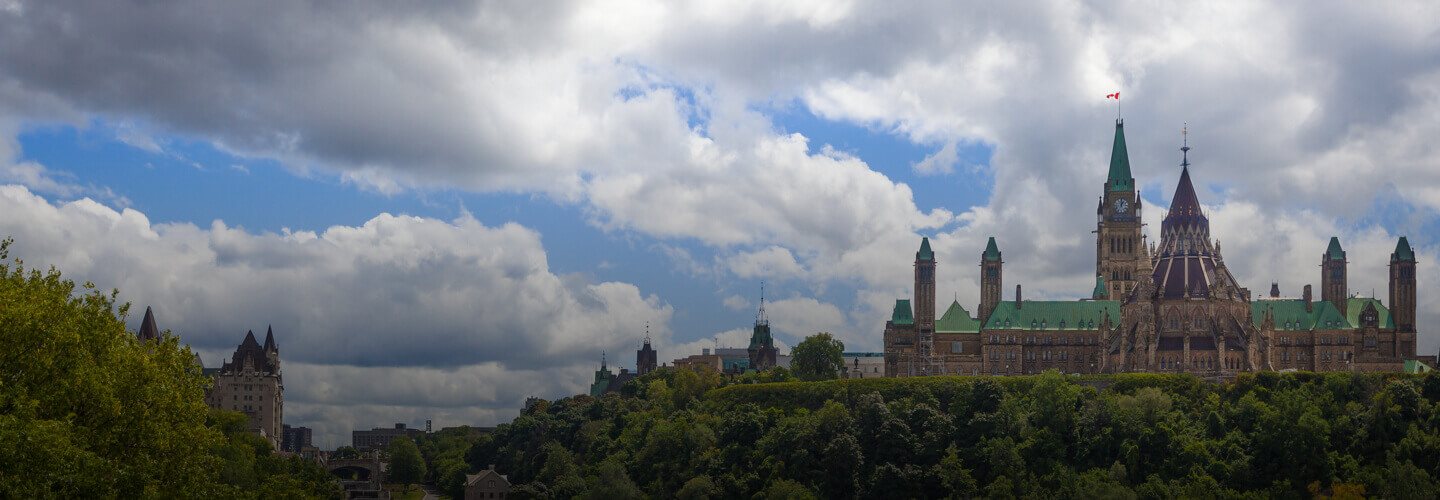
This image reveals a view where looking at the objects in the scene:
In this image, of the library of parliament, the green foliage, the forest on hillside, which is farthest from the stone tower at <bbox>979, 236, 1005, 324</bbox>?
the green foliage

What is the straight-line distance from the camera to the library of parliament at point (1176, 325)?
169750 mm

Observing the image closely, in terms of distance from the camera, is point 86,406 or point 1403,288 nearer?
point 86,406

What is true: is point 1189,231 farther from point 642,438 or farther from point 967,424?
point 642,438

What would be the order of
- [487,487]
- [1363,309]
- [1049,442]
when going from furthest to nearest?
[487,487]
[1363,309]
[1049,442]

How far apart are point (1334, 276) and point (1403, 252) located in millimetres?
8888

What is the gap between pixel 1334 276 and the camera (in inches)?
6978

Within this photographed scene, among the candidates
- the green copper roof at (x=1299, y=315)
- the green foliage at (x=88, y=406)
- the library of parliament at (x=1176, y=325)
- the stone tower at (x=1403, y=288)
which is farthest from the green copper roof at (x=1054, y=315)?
the green foliage at (x=88, y=406)

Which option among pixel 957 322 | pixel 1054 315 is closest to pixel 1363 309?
pixel 1054 315

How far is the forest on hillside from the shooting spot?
4742 inches

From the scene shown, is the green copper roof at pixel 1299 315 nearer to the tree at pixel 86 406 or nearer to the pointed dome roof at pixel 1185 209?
the pointed dome roof at pixel 1185 209

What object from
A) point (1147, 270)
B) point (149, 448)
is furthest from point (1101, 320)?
point (149, 448)

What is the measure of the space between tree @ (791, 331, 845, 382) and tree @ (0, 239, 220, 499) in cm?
12416

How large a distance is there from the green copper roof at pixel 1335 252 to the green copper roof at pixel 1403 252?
7513 millimetres

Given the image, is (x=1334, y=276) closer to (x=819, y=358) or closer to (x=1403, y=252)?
(x=1403, y=252)
